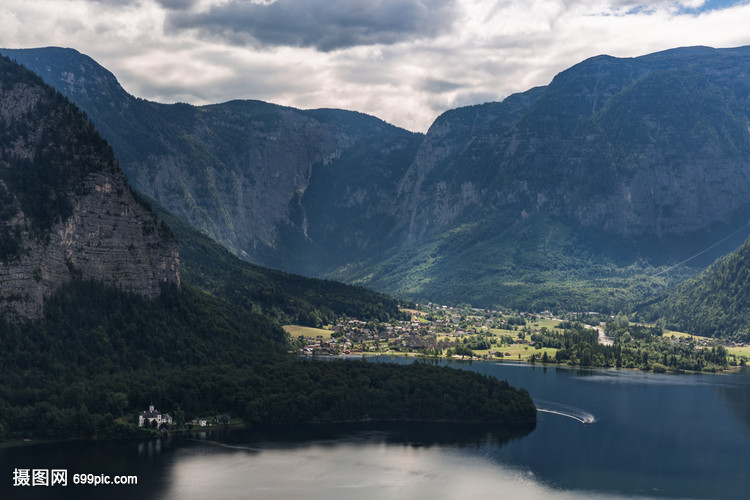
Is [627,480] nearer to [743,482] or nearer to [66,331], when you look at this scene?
[743,482]

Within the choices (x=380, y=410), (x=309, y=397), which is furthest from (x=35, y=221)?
(x=380, y=410)

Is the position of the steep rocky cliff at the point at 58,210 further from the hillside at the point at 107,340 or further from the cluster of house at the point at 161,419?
the cluster of house at the point at 161,419

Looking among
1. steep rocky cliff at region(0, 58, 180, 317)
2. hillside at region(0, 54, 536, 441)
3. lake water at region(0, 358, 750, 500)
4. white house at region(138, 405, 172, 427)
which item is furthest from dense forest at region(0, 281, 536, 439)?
lake water at region(0, 358, 750, 500)

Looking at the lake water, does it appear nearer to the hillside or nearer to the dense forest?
the dense forest

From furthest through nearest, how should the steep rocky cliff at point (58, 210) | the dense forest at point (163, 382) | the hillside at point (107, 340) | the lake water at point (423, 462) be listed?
the steep rocky cliff at point (58, 210), the hillside at point (107, 340), the dense forest at point (163, 382), the lake water at point (423, 462)

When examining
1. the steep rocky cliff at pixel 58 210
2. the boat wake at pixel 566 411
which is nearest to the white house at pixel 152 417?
the steep rocky cliff at pixel 58 210

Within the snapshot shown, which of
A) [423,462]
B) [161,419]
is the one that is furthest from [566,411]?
[161,419]
